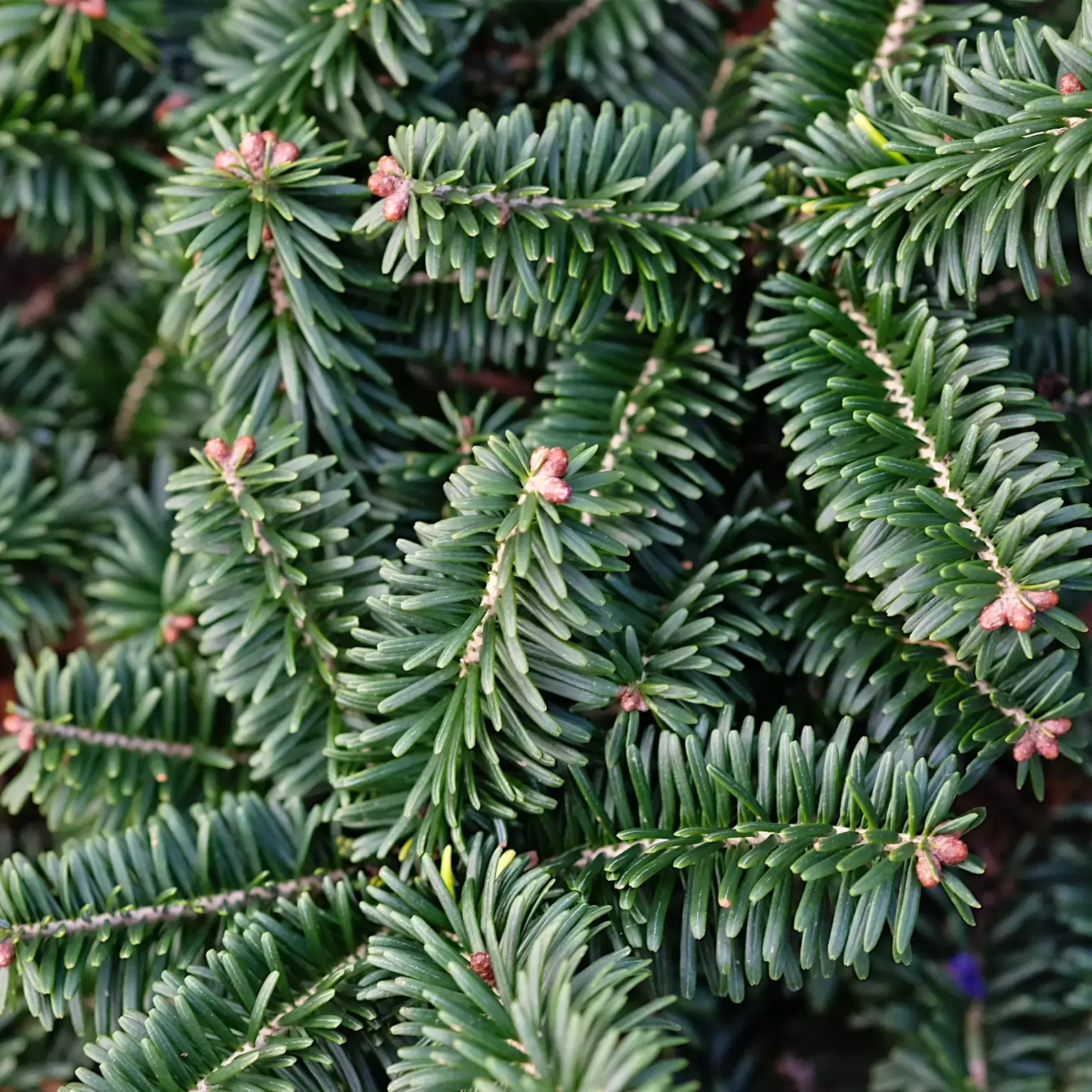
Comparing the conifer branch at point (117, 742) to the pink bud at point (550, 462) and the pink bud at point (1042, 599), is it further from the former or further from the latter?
the pink bud at point (1042, 599)

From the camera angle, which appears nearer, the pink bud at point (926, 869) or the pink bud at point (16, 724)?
the pink bud at point (926, 869)

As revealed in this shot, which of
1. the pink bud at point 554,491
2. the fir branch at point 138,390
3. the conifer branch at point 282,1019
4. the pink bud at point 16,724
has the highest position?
the fir branch at point 138,390

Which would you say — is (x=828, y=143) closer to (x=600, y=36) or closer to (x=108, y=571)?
(x=600, y=36)

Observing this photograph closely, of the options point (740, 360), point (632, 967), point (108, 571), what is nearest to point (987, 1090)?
point (632, 967)

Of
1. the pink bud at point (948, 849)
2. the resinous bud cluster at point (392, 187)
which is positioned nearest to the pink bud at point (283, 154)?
the resinous bud cluster at point (392, 187)

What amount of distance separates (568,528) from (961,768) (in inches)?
15.5

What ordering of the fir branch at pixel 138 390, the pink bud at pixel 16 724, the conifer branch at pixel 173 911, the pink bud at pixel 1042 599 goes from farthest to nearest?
the fir branch at pixel 138 390, the pink bud at pixel 16 724, the conifer branch at pixel 173 911, the pink bud at pixel 1042 599

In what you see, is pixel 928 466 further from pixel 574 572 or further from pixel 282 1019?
pixel 282 1019

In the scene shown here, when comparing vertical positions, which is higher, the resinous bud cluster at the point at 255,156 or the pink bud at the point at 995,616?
the resinous bud cluster at the point at 255,156

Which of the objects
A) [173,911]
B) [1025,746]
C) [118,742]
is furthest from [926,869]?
[118,742]

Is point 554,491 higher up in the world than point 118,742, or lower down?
higher up

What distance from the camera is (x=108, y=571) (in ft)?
3.20

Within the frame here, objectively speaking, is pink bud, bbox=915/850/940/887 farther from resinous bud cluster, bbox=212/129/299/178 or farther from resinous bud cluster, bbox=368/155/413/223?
resinous bud cluster, bbox=212/129/299/178

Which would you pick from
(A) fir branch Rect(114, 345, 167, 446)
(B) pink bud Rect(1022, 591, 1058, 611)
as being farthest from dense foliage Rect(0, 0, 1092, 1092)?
(A) fir branch Rect(114, 345, 167, 446)
